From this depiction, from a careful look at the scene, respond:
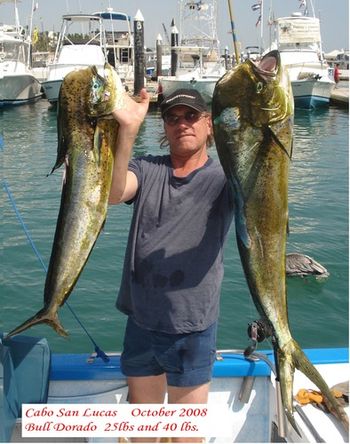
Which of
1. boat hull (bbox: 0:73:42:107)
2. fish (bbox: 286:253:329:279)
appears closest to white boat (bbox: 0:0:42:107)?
boat hull (bbox: 0:73:42:107)

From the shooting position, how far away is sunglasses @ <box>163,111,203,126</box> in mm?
2543

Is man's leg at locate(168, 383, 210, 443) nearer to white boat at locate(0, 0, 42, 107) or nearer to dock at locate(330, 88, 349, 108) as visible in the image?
white boat at locate(0, 0, 42, 107)

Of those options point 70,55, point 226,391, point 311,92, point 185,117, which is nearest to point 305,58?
point 311,92

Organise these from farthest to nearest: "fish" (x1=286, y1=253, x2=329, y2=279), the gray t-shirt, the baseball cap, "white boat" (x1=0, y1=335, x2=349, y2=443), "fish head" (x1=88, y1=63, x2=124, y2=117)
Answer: "fish" (x1=286, y1=253, x2=329, y2=279) → "white boat" (x1=0, y1=335, x2=349, y2=443) → the gray t-shirt → the baseball cap → "fish head" (x1=88, y1=63, x2=124, y2=117)

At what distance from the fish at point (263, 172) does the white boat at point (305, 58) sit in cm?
3051

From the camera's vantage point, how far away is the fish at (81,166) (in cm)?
217

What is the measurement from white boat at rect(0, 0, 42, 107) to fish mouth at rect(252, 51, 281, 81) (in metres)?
29.6

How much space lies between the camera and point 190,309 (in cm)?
262

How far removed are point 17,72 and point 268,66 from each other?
3214cm

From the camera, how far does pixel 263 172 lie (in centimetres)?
219

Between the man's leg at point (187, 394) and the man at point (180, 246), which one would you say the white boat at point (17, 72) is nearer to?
the man at point (180, 246)

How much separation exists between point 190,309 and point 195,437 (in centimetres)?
76

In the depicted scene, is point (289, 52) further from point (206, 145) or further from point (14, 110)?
point (206, 145)

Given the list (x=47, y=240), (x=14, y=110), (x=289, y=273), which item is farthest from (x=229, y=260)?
(x=14, y=110)
